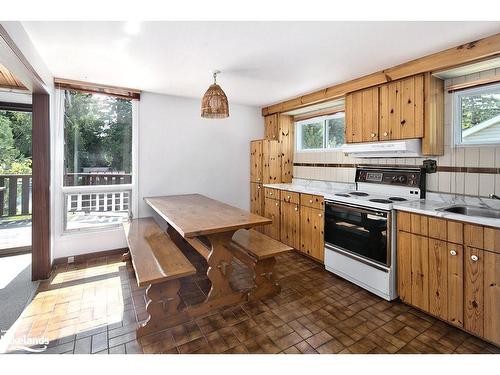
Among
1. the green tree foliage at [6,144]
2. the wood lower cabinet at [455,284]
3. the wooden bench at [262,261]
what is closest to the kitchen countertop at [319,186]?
the wooden bench at [262,261]

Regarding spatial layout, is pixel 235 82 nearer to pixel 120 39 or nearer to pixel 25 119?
pixel 120 39

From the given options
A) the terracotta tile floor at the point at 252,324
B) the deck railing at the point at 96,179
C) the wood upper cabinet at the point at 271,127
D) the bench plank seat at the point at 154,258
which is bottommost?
the terracotta tile floor at the point at 252,324

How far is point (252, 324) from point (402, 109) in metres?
2.48

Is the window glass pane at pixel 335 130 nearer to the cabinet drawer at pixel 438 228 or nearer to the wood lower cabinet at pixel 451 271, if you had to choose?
the wood lower cabinet at pixel 451 271

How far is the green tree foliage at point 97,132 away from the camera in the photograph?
3.43 meters

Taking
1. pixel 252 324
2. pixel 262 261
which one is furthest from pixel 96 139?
pixel 252 324

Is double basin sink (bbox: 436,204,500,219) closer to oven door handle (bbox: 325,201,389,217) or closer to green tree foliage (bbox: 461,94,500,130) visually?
oven door handle (bbox: 325,201,389,217)

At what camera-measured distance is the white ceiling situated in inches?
75.9

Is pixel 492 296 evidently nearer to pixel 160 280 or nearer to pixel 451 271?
pixel 451 271

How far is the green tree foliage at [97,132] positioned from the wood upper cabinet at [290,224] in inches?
91.9

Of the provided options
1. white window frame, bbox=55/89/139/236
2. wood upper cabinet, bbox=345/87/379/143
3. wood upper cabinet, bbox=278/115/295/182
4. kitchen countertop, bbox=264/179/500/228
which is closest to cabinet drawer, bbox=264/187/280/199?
wood upper cabinet, bbox=278/115/295/182

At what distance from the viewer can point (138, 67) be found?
9.09 feet

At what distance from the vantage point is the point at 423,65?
Result: 2.39 metres
